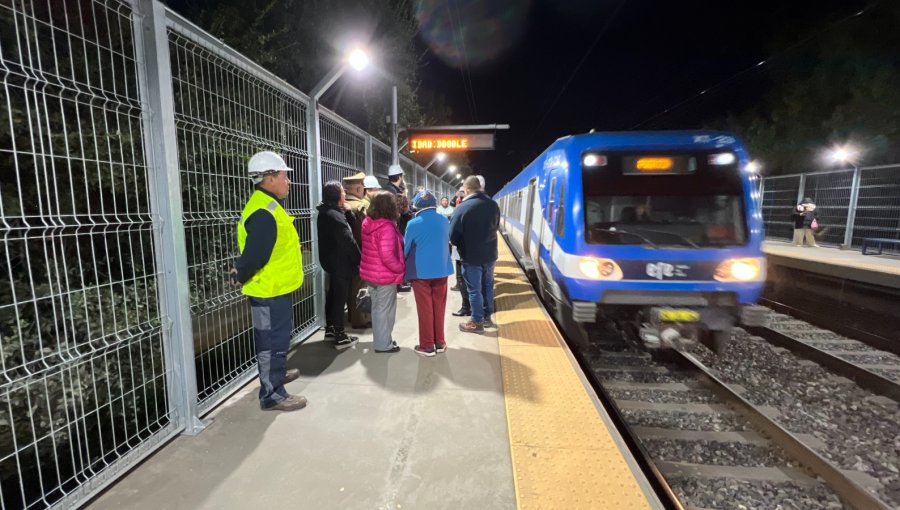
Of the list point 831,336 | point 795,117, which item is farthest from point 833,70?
point 831,336

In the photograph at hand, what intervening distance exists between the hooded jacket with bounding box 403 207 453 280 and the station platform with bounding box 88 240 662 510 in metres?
0.93

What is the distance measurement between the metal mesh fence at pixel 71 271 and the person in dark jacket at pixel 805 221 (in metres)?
17.6

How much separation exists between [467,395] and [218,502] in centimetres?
187

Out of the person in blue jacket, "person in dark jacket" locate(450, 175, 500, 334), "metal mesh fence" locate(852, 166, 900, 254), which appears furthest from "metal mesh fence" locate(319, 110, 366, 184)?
"metal mesh fence" locate(852, 166, 900, 254)

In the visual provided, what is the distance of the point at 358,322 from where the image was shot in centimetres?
550

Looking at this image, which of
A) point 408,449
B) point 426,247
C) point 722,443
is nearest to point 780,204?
point 722,443

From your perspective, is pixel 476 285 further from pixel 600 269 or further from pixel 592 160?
pixel 592 160

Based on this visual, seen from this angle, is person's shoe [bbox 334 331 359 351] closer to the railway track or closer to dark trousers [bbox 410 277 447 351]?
dark trousers [bbox 410 277 447 351]

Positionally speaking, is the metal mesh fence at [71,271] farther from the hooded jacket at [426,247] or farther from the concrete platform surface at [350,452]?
the hooded jacket at [426,247]

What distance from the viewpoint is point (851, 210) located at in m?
13.3

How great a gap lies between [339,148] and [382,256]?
237cm

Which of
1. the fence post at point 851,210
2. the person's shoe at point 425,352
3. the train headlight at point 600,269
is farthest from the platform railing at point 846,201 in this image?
the person's shoe at point 425,352

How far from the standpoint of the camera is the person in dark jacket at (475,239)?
17.6 feet

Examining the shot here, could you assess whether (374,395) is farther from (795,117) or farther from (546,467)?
(795,117)
